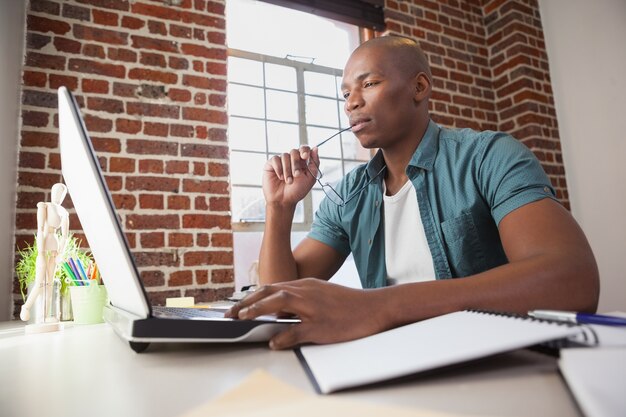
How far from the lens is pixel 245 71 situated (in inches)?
101

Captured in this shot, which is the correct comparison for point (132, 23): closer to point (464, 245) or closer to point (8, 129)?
point (8, 129)

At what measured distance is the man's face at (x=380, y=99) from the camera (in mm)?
1144

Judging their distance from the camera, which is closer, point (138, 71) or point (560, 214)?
point (560, 214)

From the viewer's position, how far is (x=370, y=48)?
46.9 inches

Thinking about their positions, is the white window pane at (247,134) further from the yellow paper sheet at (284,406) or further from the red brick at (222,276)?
the yellow paper sheet at (284,406)

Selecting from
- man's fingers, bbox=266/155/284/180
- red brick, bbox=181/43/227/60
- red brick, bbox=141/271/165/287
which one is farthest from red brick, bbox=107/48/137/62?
man's fingers, bbox=266/155/284/180

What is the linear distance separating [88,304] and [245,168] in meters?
1.54

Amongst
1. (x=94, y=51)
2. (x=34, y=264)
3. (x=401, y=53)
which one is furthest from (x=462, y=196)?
(x=94, y=51)

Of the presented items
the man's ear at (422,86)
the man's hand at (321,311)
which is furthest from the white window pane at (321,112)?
the man's hand at (321,311)

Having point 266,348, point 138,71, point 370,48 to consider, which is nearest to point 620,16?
point 370,48

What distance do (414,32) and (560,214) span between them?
Answer: 225 centimetres

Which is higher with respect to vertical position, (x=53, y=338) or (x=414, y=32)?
(x=414, y=32)

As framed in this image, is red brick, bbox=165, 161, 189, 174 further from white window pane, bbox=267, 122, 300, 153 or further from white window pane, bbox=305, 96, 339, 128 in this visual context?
white window pane, bbox=305, 96, 339, 128

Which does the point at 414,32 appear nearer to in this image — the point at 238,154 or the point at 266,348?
the point at 238,154
